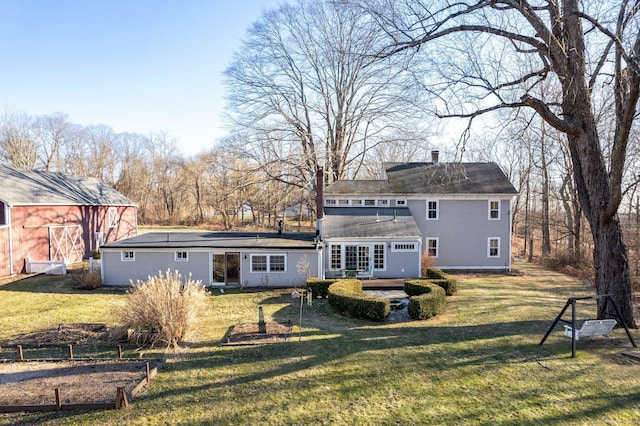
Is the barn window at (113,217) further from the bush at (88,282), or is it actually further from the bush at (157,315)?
the bush at (157,315)

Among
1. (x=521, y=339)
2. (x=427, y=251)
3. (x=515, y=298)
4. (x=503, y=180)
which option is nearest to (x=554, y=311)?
(x=515, y=298)

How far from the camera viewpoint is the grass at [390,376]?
5836 mm

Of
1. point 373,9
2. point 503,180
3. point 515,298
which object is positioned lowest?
point 515,298

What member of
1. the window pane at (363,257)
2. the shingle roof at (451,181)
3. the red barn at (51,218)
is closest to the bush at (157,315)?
the window pane at (363,257)

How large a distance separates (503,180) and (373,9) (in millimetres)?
17080

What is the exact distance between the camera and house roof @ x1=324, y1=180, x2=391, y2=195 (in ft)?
72.6

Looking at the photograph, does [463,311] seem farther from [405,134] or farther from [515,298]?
[405,134]

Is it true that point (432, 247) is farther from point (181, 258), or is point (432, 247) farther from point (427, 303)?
point (181, 258)

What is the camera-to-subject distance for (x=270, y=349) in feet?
29.0

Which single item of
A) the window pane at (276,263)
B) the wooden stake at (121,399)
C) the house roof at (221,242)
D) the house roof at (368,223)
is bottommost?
the wooden stake at (121,399)

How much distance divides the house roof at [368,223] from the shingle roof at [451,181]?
185 cm

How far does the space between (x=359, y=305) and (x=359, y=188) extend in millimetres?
11932

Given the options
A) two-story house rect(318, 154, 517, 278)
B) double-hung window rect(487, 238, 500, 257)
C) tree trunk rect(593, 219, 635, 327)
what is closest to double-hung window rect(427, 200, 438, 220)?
two-story house rect(318, 154, 517, 278)

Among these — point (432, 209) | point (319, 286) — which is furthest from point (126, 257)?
point (432, 209)
